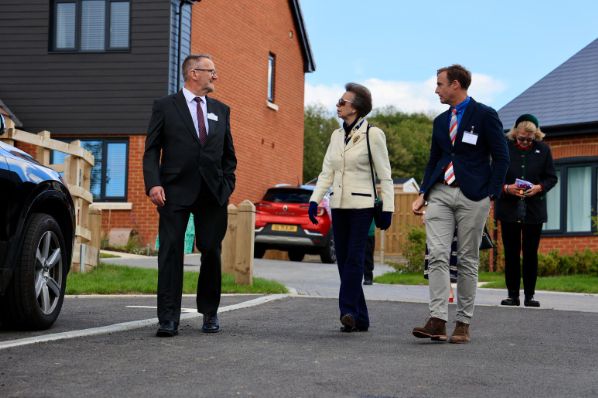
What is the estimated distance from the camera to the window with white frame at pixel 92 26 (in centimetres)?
2459

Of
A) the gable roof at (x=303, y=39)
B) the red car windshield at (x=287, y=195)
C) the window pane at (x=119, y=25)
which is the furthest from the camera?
the gable roof at (x=303, y=39)

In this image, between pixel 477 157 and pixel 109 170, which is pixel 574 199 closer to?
pixel 109 170

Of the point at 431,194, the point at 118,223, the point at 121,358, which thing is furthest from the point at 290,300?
the point at 118,223

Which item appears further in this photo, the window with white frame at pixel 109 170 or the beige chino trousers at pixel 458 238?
the window with white frame at pixel 109 170

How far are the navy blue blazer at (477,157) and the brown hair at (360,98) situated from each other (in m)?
0.80

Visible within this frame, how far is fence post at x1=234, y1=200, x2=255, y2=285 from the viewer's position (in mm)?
13031

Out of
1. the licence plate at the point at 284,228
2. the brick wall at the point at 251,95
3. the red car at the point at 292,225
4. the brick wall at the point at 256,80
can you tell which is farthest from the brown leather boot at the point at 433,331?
the brick wall at the point at 256,80

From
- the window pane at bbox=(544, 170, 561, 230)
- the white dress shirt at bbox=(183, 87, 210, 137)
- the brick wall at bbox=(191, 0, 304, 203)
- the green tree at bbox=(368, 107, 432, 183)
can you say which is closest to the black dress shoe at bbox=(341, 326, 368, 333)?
the white dress shirt at bbox=(183, 87, 210, 137)

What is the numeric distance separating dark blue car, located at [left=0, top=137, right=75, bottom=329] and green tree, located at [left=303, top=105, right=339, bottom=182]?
56.0 meters

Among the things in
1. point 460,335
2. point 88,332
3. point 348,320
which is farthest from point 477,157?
point 88,332

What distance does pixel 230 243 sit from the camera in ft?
44.9

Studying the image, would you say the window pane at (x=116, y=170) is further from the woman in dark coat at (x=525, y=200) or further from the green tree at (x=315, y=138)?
the green tree at (x=315, y=138)

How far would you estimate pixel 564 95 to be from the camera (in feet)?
76.9

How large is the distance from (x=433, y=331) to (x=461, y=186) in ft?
3.44
